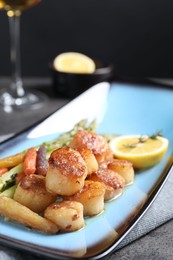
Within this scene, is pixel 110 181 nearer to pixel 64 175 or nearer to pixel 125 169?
pixel 125 169

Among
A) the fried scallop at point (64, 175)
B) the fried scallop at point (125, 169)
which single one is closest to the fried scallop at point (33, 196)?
the fried scallop at point (64, 175)

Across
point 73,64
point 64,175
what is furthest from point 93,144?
point 73,64

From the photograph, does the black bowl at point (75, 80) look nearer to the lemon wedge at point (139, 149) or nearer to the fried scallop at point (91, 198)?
the lemon wedge at point (139, 149)

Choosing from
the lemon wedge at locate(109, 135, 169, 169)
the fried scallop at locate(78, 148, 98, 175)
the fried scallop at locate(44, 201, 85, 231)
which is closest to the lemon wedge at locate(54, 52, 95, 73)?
the lemon wedge at locate(109, 135, 169, 169)

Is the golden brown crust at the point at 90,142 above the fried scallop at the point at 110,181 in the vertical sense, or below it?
above

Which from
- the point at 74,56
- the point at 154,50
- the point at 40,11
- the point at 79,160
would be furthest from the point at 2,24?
the point at 79,160

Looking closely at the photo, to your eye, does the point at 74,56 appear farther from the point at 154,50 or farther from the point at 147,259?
the point at 147,259

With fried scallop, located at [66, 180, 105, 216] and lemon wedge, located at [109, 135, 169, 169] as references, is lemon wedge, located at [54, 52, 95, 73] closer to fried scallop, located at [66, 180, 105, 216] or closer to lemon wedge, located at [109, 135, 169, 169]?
lemon wedge, located at [109, 135, 169, 169]
